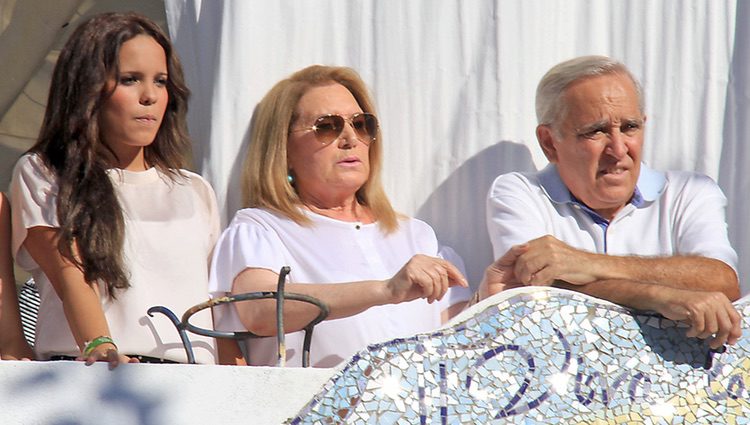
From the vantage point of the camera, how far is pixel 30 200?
4031 millimetres

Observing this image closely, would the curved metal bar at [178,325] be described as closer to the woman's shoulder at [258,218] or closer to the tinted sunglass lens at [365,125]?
the woman's shoulder at [258,218]

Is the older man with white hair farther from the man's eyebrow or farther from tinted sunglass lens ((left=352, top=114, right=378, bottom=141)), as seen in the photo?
tinted sunglass lens ((left=352, top=114, right=378, bottom=141))

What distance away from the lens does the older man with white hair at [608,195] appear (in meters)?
4.46

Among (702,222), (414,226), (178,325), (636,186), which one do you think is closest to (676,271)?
(702,222)

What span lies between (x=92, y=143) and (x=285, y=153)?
2.14 ft

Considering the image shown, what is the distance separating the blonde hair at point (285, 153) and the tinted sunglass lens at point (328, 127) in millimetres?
99

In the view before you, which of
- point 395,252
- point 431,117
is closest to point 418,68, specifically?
point 431,117

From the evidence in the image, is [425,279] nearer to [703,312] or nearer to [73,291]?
[703,312]

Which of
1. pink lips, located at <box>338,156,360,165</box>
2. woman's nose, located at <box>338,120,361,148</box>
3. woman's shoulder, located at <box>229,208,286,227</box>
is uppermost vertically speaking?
woman's nose, located at <box>338,120,361,148</box>

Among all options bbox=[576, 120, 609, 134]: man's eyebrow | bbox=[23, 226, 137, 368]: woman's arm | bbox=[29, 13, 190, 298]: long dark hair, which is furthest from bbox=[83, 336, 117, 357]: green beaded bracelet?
bbox=[576, 120, 609, 134]: man's eyebrow

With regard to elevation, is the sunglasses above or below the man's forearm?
above

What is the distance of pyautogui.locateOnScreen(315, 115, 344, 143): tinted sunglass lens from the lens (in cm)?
458

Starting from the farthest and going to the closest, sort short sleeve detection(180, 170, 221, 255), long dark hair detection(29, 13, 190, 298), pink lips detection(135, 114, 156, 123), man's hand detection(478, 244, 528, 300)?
short sleeve detection(180, 170, 221, 255) < pink lips detection(135, 114, 156, 123) < man's hand detection(478, 244, 528, 300) < long dark hair detection(29, 13, 190, 298)

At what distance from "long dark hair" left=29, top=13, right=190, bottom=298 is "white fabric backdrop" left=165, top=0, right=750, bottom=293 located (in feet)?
1.55
